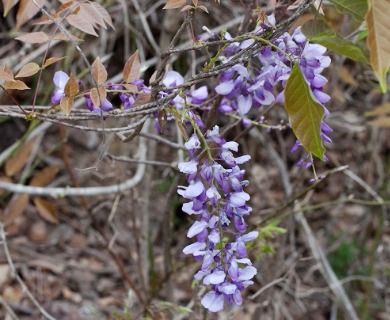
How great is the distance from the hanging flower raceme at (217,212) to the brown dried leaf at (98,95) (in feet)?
0.51

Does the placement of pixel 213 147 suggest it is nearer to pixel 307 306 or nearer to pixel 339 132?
pixel 307 306

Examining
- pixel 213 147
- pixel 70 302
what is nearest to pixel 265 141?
pixel 70 302

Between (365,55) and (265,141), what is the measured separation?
1455 millimetres

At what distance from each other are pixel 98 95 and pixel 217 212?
0.82 feet

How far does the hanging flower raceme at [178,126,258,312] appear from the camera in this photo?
0.91 metres

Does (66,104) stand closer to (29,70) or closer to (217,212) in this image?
(29,70)

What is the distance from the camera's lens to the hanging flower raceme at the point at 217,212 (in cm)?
91

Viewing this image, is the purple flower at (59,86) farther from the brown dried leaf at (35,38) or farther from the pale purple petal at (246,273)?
the pale purple petal at (246,273)

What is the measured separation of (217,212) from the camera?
3.08 feet

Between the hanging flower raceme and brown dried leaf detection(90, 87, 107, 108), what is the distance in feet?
0.51

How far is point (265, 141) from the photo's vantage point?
2.37 meters

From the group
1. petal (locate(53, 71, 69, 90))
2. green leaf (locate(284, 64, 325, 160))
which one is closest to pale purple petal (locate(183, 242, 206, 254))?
green leaf (locate(284, 64, 325, 160))

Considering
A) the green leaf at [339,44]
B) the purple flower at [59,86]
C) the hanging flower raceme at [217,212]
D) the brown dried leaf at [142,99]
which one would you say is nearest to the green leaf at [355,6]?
the green leaf at [339,44]

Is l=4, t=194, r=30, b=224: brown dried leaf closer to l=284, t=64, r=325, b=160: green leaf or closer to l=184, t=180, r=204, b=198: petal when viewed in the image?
l=184, t=180, r=204, b=198: petal
